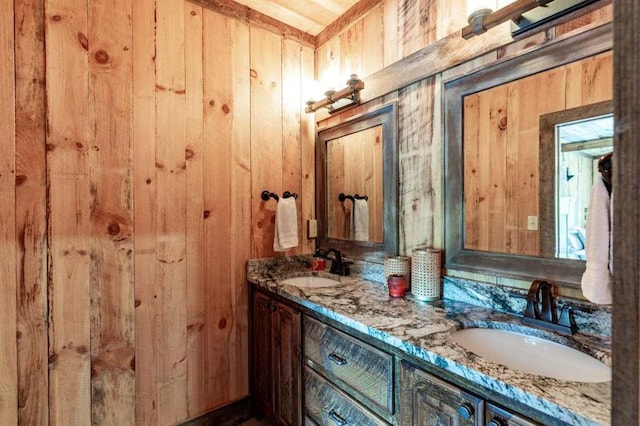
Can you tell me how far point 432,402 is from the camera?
36.8 inches

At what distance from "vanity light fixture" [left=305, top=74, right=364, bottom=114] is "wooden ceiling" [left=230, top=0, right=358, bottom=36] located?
1.58 ft

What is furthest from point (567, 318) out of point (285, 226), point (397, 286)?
point (285, 226)

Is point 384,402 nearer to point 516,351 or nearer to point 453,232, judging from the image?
point 516,351

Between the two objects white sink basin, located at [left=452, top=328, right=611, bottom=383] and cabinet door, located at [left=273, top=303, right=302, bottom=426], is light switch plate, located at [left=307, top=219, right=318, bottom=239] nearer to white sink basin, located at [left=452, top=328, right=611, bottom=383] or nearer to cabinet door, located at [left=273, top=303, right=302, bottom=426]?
cabinet door, located at [left=273, top=303, right=302, bottom=426]

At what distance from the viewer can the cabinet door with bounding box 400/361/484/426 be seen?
0.83 meters

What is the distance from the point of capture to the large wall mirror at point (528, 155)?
1061 mm

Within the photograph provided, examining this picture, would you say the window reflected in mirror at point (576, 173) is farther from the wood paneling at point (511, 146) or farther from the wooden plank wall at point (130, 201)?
the wooden plank wall at point (130, 201)

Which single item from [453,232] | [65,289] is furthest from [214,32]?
[453,232]

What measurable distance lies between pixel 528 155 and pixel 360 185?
3.08 feet

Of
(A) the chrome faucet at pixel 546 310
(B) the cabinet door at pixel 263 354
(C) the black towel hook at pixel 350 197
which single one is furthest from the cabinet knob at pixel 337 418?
(C) the black towel hook at pixel 350 197

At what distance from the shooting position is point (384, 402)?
109 cm

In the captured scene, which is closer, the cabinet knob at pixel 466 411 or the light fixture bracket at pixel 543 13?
the cabinet knob at pixel 466 411

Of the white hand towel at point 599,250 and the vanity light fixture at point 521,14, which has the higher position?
the vanity light fixture at point 521,14

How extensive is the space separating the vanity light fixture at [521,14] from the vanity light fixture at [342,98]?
Result: 2.38 ft
